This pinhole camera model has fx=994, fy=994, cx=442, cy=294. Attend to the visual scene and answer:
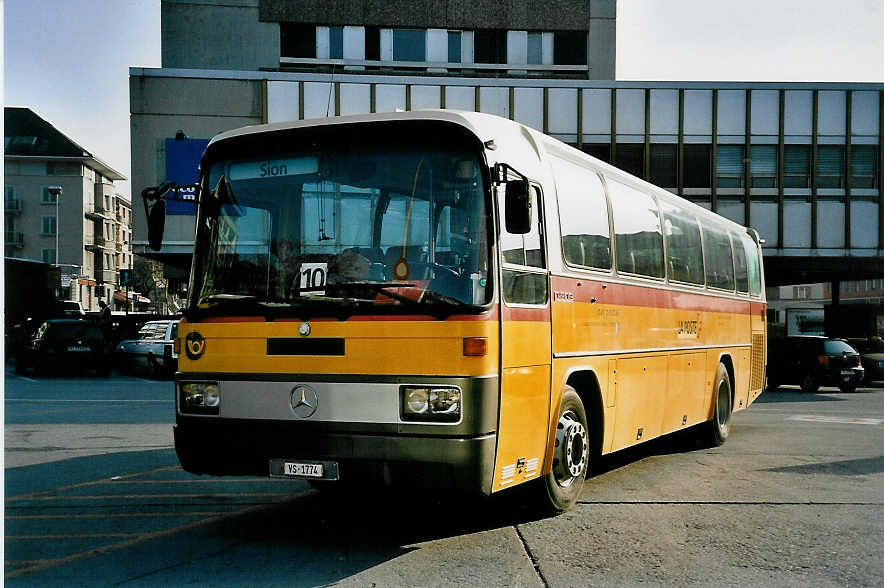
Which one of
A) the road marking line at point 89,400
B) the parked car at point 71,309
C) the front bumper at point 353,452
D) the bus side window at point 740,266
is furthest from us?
the parked car at point 71,309

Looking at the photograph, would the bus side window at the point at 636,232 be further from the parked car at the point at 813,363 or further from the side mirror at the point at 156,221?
the parked car at the point at 813,363

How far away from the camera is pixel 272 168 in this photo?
6941mm

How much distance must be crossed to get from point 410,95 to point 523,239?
95.6 feet

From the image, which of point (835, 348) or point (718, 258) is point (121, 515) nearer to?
point (718, 258)

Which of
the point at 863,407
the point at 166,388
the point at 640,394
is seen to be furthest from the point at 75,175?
the point at 640,394

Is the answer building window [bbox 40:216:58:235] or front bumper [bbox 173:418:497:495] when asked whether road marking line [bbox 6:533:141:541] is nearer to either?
front bumper [bbox 173:418:497:495]

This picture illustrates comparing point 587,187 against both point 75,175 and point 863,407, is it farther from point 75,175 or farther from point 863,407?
point 75,175

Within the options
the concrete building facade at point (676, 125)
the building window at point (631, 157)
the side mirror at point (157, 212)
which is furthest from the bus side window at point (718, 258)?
the building window at point (631, 157)

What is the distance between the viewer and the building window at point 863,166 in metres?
35.3

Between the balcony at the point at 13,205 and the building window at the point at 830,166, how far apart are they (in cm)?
7515

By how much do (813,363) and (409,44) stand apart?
25.5 metres

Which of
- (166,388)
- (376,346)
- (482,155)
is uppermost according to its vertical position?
(482,155)

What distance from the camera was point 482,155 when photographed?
6.49 m

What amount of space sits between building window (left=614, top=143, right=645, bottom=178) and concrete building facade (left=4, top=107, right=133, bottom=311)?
6314cm
